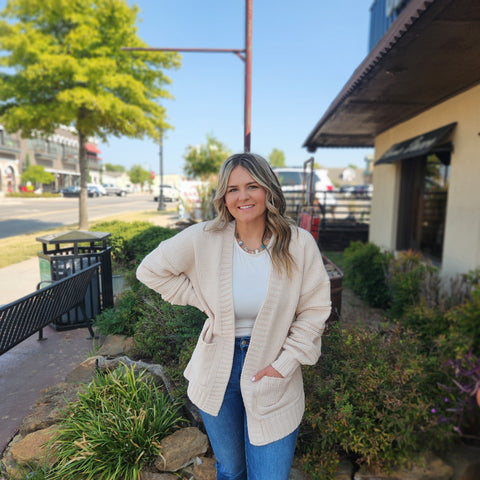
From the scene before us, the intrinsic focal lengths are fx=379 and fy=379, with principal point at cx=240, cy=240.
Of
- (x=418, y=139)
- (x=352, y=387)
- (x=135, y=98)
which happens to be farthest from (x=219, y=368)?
(x=135, y=98)

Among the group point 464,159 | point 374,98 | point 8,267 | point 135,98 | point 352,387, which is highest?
point 135,98

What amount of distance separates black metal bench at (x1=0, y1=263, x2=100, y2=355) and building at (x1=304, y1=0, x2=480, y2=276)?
381cm

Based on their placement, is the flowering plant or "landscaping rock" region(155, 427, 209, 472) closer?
"landscaping rock" region(155, 427, 209, 472)

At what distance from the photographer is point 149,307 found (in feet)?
12.3

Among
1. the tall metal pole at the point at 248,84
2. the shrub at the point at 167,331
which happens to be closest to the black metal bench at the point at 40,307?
the shrub at the point at 167,331

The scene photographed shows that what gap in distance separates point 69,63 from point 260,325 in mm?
12087

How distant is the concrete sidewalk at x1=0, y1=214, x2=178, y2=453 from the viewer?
9.89 feet

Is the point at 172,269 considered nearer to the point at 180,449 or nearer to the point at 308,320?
the point at 308,320

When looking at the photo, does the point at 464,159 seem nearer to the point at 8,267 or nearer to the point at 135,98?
the point at 8,267

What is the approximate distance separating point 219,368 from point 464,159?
484 centimetres

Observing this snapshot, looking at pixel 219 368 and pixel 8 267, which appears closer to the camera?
pixel 219 368

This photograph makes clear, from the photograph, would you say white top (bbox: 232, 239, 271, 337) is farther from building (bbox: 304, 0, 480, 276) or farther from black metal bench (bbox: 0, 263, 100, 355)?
building (bbox: 304, 0, 480, 276)

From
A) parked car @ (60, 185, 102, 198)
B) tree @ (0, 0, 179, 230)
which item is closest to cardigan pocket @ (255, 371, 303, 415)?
tree @ (0, 0, 179, 230)

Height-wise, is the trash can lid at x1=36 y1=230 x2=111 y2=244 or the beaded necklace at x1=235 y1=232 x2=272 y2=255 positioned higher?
the beaded necklace at x1=235 y1=232 x2=272 y2=255
